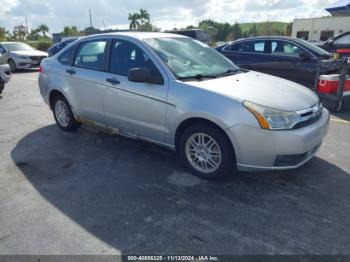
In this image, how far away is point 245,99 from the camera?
3.32 meters

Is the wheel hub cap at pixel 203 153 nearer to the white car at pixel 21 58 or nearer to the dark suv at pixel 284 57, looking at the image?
the dark suv at pixel 284 57

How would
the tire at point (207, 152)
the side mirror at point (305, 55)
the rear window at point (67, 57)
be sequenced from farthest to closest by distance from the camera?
the side mirror at point (305, 55) < the rear window at point (67, 57) < the tire at point (207, 152)

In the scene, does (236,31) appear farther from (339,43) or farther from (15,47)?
(339,43)

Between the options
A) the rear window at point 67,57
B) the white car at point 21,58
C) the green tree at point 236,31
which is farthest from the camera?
the green tree at point 236,31

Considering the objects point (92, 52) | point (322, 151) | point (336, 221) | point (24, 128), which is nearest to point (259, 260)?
point (336, 221)

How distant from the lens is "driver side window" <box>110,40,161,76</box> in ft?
13.4

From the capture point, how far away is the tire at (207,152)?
11.3ft

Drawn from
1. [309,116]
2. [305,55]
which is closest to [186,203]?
[309,116]

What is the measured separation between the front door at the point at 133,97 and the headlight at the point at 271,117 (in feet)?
3.56

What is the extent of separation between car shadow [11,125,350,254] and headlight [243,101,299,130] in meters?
0.78

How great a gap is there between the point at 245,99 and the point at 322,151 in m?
1.95

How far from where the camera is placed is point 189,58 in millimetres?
4188

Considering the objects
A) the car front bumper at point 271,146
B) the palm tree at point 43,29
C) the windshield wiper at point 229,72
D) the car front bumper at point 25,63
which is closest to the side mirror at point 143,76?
the windshield wiper at point 229,72

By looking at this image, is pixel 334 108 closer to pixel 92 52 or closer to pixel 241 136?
pixel 241 136
